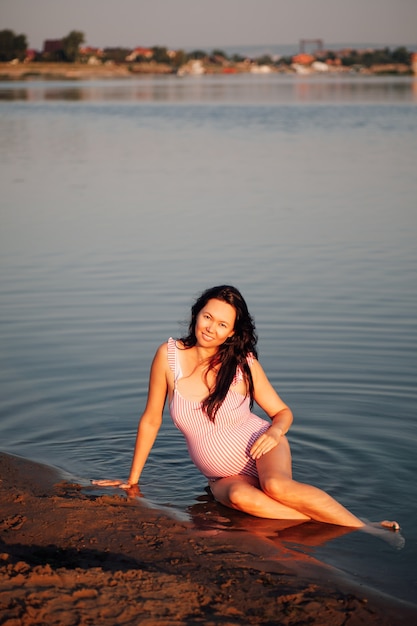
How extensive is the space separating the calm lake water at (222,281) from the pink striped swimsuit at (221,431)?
382 millimetres

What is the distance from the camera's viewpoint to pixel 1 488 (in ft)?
18.6

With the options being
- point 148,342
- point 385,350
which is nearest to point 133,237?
point 148,342

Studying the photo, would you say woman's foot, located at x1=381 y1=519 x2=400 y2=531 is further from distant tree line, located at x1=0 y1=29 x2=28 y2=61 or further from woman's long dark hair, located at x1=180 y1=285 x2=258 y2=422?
distant tree line, located at x1=0 y1=29 x2=28 y2=61

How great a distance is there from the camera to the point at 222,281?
459 inches

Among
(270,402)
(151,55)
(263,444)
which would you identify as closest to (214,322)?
(270,402)

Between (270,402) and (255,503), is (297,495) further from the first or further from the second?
(270,402)

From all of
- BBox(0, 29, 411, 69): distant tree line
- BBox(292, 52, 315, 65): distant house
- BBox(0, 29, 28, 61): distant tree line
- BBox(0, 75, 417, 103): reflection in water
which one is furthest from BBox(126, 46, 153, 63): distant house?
BBox(0, 75, 417, 103): reflection in water

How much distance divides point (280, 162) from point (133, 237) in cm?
1018

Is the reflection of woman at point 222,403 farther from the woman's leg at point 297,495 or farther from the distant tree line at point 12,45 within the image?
the distant tree line at point 12,45

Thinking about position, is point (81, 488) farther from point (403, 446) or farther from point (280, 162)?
point (280, 162)

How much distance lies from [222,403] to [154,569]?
1392mm

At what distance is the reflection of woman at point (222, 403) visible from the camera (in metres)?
5.57

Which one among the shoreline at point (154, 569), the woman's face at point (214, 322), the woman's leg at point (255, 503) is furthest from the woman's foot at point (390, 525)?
the woman's face at point (214, 322)

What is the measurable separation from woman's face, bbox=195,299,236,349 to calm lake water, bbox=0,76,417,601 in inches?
40.6
